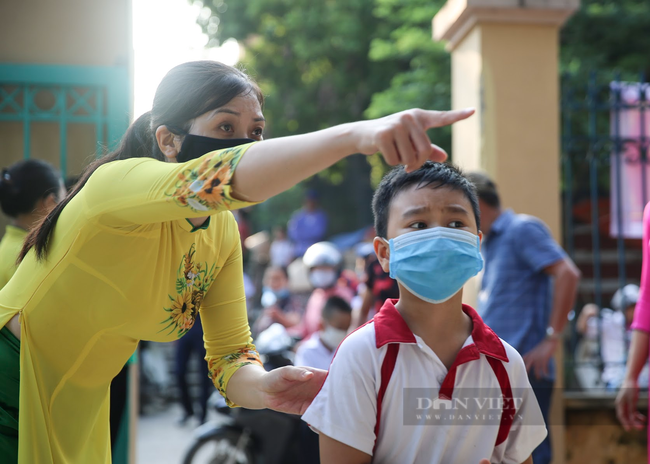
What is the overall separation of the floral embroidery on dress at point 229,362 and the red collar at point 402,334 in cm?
48

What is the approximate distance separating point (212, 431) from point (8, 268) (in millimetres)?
2620

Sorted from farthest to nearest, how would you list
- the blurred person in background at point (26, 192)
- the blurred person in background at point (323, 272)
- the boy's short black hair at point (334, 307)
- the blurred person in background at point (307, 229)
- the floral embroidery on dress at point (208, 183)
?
the blurred person in background at point (307, 229)
the blurred person in background at point (323, 272)
the boy's short black hair at point (334, 307)
the blurred person in background at point (26, 192)
the floral embroidery on dress at point (208, 183)

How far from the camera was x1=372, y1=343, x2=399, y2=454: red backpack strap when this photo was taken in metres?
1.81

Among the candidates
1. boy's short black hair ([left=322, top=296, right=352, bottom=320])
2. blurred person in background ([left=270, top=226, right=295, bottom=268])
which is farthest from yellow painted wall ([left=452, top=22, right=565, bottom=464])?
blurred person in background ([left=270, top=226, right=295, bottom=268])

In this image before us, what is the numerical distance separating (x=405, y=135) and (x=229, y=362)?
119 cm

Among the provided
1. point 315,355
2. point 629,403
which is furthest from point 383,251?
point 315,355

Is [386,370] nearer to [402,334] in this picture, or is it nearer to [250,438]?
[402,334]

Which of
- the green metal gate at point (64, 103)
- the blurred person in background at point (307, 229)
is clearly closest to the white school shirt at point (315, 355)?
the green metal gate at point (64, 103)

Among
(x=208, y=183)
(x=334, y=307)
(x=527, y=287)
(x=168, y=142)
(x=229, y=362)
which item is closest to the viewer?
(x=208, y=183)

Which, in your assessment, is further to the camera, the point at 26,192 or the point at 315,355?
the point at 315,355

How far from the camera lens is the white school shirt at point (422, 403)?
5.90 feet

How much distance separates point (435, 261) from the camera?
185cm

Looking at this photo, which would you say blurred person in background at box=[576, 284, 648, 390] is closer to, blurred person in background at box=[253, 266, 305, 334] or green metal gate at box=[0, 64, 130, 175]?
blurred person in background at box=[253, 266, 305, 334]

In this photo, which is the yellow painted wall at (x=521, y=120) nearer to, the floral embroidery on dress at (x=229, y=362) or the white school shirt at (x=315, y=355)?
the white school shirt at (x=315, y=355)
